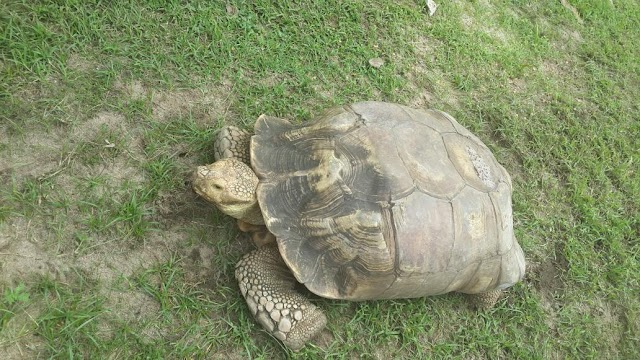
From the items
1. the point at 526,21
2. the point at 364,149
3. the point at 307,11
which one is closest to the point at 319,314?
the point at 364,149

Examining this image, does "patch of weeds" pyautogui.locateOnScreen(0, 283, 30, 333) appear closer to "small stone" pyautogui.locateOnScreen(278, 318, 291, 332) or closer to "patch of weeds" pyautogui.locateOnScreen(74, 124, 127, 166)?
"patch of weeds" pyautogui.locateOnScreen(74, 124, 127, 166)

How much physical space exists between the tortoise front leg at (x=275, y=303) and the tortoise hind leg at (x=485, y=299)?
4.05 ft

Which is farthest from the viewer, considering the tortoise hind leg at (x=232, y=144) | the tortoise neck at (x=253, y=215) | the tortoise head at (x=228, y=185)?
the tortoise hind leg at (x=232, y=144)

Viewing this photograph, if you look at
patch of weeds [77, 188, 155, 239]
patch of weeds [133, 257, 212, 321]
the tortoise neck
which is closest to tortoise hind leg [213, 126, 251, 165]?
the tortoise neck

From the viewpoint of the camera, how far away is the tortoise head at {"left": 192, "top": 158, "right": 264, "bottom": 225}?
2.57m

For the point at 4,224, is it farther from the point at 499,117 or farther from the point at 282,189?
the point at 499,117

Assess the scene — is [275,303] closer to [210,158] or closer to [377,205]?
[377,205]

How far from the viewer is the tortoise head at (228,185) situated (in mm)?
2566

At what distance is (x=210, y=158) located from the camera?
10.2 ft

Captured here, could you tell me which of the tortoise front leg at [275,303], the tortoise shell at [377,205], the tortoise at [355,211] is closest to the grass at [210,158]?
the tortoise front leg at [275,303]

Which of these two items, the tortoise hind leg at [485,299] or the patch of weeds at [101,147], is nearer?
the patch of weeds at [101,147]

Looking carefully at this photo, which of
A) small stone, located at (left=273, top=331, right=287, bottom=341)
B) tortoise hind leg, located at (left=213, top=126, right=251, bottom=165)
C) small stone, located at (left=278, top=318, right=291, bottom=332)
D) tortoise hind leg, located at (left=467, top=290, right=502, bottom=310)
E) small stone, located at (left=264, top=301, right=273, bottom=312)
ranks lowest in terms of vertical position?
tortoise hind leg, located at (left=467, top=290, right=502, bottom=310)

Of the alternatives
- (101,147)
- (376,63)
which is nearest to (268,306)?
(101,147)

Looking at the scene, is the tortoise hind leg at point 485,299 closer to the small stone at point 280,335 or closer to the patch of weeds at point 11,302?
the small stone at point 280,335
